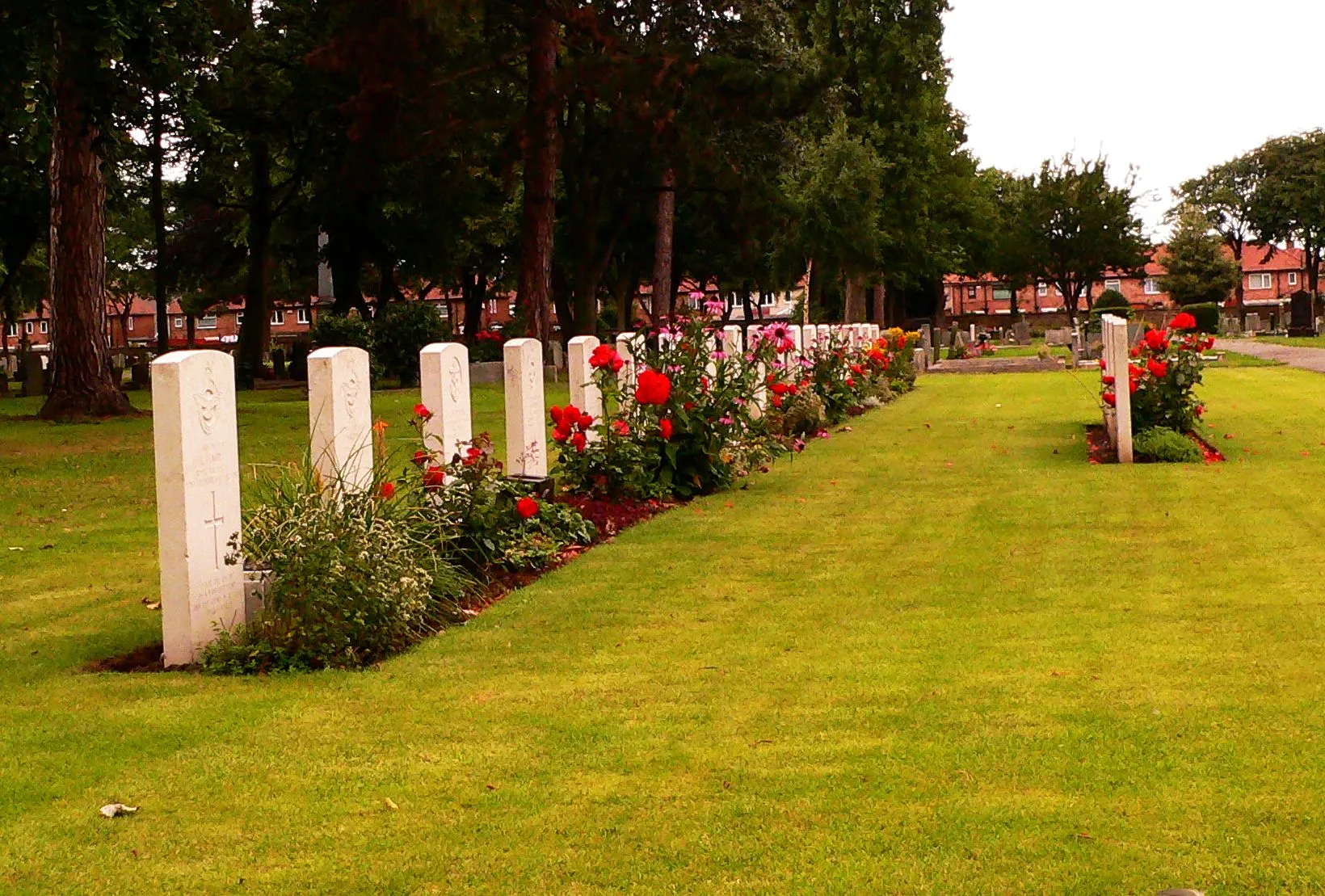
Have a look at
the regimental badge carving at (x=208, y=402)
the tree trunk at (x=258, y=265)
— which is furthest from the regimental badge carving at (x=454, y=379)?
the tree trunk at (x=258, y=265)

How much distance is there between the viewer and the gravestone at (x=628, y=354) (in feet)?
40.9

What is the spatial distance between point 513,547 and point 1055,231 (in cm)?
7465

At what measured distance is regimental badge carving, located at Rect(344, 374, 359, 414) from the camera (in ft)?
24.7

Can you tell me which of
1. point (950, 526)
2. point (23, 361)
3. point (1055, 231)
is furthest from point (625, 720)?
point (1055, 231)

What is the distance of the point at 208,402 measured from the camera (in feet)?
21.2

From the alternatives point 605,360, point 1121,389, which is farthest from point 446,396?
point 1121,389

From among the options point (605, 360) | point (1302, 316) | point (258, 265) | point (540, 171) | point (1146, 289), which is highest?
point (1146, 289)

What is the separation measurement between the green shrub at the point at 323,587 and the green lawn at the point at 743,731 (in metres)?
0.22

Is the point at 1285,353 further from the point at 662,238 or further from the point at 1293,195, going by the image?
the point at 1293,195

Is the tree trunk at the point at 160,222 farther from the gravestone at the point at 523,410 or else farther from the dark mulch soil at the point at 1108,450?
the gravestone at the point at 523,410

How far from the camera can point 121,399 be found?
2306 centimetres

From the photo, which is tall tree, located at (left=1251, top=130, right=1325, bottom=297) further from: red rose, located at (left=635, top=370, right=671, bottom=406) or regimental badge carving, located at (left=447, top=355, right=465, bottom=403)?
regimental badge carving, located at (left=447, top=355, right=465, bottom=403)

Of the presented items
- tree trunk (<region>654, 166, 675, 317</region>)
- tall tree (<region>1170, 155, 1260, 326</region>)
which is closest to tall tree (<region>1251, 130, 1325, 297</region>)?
tall tree (<region>1170, 155, 1260, 326</region>)

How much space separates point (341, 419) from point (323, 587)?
3.80ft
